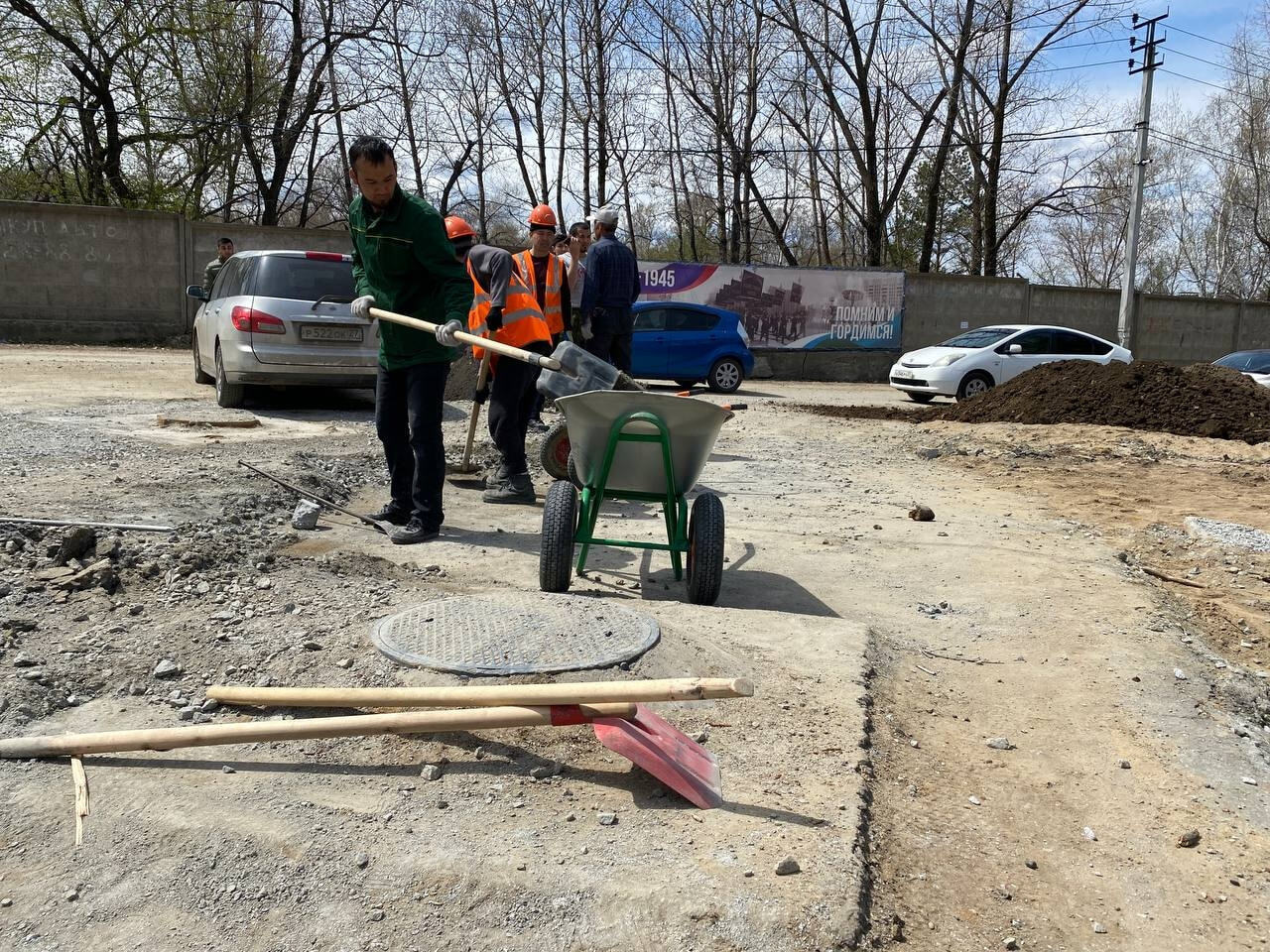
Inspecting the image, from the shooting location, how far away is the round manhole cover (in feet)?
9.90

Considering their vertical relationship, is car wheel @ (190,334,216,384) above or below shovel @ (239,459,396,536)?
above

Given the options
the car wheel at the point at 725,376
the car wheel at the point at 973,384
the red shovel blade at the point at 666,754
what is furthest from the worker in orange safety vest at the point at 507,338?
the car wheel at the point at 973,384

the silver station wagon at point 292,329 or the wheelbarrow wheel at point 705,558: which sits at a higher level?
the silver station wagon at point 292,329

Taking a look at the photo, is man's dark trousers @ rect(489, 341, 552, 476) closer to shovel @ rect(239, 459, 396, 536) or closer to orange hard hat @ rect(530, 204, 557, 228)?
orange hard hat @ rect(530, 204, 557, 228)

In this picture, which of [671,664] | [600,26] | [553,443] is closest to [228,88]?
[600,26]

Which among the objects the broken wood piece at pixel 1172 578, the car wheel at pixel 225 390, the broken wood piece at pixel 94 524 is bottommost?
the broken wood piece at pixel 1172 578

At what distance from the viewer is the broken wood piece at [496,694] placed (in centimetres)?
234

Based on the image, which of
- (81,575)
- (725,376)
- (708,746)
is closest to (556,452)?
(81,575)

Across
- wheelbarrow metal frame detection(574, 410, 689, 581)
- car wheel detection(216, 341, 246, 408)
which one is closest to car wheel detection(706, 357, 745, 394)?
car wheel detection(216, 341, 246, 408)

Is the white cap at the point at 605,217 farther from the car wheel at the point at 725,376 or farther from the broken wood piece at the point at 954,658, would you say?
the car wheel at the point at 725,376

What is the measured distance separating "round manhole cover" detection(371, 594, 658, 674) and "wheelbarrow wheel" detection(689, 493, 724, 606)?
2.17 ft

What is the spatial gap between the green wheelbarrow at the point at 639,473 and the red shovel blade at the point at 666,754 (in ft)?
4.94

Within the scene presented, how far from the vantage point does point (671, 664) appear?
3.14 metres

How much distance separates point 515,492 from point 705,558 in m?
2.44
